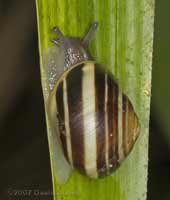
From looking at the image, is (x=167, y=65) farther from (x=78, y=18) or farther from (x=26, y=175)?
(x=26, y=175)

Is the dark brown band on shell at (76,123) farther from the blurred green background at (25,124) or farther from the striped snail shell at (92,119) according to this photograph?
the blurred green background at (25,124)

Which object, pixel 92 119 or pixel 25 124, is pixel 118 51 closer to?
pixel 92 119

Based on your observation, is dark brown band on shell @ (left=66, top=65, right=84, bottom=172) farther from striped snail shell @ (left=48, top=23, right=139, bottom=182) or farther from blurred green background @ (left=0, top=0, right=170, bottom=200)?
blurred green background @ (left=0, top=0, right=170, bottom=200)

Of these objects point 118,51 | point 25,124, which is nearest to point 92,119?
point 118,51

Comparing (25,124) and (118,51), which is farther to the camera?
(25,124)

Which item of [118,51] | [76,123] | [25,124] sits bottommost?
[25,124]

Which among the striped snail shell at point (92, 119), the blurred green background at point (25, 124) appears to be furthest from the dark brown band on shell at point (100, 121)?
the blurred green background at point (25, 124)
